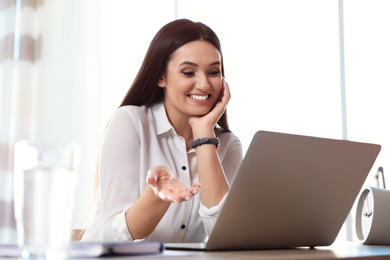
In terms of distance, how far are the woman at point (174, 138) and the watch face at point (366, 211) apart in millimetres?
386

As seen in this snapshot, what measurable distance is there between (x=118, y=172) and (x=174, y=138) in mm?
317

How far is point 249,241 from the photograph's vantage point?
1152 mm

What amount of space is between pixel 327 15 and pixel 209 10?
802mm

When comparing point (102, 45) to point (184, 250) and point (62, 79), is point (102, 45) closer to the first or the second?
point (62, 79)

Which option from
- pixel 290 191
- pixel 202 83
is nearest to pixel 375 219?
pixel 290 191

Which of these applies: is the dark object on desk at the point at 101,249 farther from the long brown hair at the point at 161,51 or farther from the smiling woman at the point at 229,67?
the smiling woman at the point at 229,67

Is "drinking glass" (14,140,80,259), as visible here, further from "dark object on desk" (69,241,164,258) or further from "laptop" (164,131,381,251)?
"laptop" (164,131,381,251)

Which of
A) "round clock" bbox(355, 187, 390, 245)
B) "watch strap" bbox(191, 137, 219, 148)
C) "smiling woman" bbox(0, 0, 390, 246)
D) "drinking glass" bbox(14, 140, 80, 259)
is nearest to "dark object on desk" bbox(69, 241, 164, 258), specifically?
"drinking glass" bbox(14, 140, 80, 259)

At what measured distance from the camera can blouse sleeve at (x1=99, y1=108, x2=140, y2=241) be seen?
66.8 inches

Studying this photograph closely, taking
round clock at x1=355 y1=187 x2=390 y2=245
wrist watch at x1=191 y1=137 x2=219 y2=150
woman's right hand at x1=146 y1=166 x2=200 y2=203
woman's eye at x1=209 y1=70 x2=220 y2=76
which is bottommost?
round clock at x1=355 y1=187 x2=390 y2=245

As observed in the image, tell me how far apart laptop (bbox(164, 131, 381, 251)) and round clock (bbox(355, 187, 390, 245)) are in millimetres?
167

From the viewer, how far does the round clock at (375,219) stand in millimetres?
1425

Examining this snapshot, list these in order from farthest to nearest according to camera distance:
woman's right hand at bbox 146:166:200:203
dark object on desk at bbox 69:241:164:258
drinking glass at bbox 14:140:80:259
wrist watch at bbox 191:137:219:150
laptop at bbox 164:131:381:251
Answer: wrist watch at bbox 191:137:219:150
woman's right hand at bbox 146:166:200:203
laptop at bbox 164:131:381:251
dark object on desk at bbox 69:241:164:258
drinking glass at bbox 14:140:80:259

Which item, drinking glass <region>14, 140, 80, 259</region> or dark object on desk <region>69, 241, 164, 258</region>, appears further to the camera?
dark object on desk <region>69, 241, 164, 258</region>
